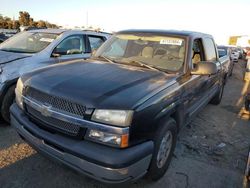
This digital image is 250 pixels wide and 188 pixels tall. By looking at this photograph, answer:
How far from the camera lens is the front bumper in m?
2.33

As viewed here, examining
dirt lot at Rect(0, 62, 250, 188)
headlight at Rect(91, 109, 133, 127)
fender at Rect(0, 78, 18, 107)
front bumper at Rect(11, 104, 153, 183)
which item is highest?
headlight at Rect(91, 109, 133, 127)

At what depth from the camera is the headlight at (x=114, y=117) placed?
243 centimetres

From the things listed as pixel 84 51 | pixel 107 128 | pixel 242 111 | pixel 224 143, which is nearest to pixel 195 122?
pixel 224 143

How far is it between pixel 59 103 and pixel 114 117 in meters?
0.62

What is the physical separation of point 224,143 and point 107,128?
3043 mm

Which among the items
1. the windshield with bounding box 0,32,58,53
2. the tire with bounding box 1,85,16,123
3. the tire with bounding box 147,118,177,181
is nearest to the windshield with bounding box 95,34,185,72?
the tire with bounding box 147,118,177,181

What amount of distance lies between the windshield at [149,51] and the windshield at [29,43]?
5.59ft

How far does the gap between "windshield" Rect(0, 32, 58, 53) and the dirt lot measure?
1.68 meters

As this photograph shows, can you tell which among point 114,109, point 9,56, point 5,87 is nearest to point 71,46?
point 9,56

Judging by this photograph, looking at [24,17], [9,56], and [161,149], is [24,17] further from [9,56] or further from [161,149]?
[161,149]

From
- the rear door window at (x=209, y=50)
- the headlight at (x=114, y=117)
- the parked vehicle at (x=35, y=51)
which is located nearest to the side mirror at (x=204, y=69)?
the rear door window at (x=209, y=50)

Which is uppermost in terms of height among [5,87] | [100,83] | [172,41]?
[172,41]

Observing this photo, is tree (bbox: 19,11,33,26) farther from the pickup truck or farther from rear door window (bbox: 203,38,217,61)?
the pickup truck

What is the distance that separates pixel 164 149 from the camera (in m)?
3.21
